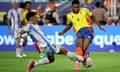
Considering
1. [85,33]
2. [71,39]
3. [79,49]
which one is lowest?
[71,39]

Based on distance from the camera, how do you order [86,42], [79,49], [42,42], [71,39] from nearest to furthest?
[42,42] → [79,49] → [86,42] → [71,39]

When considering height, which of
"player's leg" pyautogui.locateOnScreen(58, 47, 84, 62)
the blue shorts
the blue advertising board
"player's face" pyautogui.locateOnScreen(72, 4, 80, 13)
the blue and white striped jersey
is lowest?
the blue advertising board

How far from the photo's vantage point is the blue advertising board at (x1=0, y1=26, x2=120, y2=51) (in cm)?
2464

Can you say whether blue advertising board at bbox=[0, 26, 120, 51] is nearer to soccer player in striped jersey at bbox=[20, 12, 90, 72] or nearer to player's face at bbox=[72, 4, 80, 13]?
player's face at bbox=[72, 4, 80, 13]

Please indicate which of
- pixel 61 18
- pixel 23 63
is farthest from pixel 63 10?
pixel 23 63

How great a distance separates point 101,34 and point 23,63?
294 inches

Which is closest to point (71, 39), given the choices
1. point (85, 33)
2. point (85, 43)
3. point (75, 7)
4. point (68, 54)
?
point (85, 33)

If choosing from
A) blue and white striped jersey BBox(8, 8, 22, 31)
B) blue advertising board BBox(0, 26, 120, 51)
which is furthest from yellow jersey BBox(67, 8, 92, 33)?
blue advertising board BBox(0, 26, 120, 51)

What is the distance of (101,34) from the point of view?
81.0 feet

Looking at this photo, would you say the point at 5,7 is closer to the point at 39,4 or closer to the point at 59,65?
the point at 39,4

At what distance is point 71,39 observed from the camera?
24.8 m

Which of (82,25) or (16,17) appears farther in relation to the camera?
(16,17)

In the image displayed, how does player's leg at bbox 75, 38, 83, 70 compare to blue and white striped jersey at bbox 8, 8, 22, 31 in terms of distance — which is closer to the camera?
player's leg at bbox 75, 38, 83, 70

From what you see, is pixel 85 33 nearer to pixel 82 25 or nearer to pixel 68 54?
pixel 82 25
